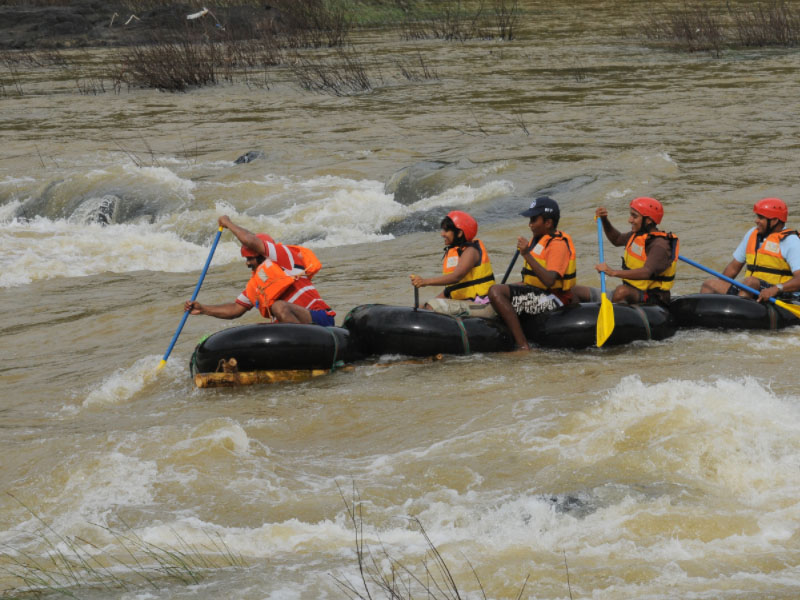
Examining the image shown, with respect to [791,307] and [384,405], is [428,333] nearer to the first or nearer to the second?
[384,405]

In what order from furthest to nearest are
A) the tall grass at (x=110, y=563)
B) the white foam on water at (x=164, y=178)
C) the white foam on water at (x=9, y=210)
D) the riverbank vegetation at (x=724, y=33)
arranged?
the riverbank vegetation at (x=724, y=33) → the white foam on water at (x=164, y=178) → the white foam on water at (x=9, y=210) → the tall grass at (x=110, y=563)

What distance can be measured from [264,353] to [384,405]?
1.06m

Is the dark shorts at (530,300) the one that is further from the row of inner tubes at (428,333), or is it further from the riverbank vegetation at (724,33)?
the riverbank vegetation at (724,33)

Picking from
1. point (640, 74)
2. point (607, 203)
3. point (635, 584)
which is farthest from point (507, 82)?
point (635, 584)

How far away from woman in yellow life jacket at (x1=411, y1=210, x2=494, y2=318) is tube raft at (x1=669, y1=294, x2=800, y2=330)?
5.35 feet

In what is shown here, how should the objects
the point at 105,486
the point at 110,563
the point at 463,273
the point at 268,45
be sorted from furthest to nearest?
the point at 268,45 → the point at 463,273 → the point at 105,486 → the point at 110,563

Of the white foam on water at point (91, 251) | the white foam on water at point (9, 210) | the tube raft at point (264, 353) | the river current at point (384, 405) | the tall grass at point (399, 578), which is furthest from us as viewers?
the white foam on water at point (9, 210)

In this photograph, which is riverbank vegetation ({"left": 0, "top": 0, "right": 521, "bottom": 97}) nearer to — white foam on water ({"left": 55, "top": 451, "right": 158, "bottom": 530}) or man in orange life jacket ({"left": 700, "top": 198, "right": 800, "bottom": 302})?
man in orange life jacket ({"left": 700, "top": 198, "right": 800, "bottom": 302})

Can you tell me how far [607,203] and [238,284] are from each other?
4.86 meters

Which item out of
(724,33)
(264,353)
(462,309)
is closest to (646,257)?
(462,309)

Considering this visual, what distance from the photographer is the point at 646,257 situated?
826cm

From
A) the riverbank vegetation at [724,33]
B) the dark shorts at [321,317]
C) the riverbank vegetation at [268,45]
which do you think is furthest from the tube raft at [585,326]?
the riverbank vegetation at [724,33]

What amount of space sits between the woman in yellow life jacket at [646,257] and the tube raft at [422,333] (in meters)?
1.07

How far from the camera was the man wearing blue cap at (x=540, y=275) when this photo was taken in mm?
7930
